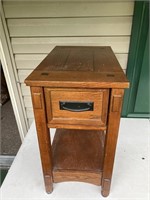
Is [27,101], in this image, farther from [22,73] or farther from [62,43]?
[62,43]

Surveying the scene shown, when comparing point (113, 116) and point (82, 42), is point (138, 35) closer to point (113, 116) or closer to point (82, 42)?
point (82, 42)

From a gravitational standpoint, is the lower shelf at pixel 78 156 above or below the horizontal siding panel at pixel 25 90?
below

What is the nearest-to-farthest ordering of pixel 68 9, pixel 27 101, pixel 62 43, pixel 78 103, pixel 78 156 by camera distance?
pixel 78 103 < pixel 78 156 < pixel 68 9 < pixel 62 43 < pixel 27 101

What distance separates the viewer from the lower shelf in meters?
0.76

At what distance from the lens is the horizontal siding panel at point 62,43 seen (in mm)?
1070

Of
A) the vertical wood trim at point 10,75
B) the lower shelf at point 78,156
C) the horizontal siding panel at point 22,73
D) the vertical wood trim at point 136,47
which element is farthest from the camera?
the horizontal siding panel at point 22,73

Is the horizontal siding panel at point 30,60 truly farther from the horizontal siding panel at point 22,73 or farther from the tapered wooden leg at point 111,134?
the tapered wooden leg at point 111,134

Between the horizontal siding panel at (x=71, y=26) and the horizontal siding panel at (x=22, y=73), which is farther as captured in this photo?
the horizontal siding panel at (x=22, y=73)

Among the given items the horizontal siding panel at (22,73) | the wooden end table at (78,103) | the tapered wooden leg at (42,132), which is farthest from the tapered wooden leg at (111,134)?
the horizontal siding panel at (22,73)

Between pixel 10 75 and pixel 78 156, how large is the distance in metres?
0.76

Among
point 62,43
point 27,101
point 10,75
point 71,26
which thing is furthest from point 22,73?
point 71,26

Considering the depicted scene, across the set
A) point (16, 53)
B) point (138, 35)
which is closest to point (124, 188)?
point (138, 35)

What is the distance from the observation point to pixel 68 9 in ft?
3.23

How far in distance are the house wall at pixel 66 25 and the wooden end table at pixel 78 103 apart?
0.34 meters
